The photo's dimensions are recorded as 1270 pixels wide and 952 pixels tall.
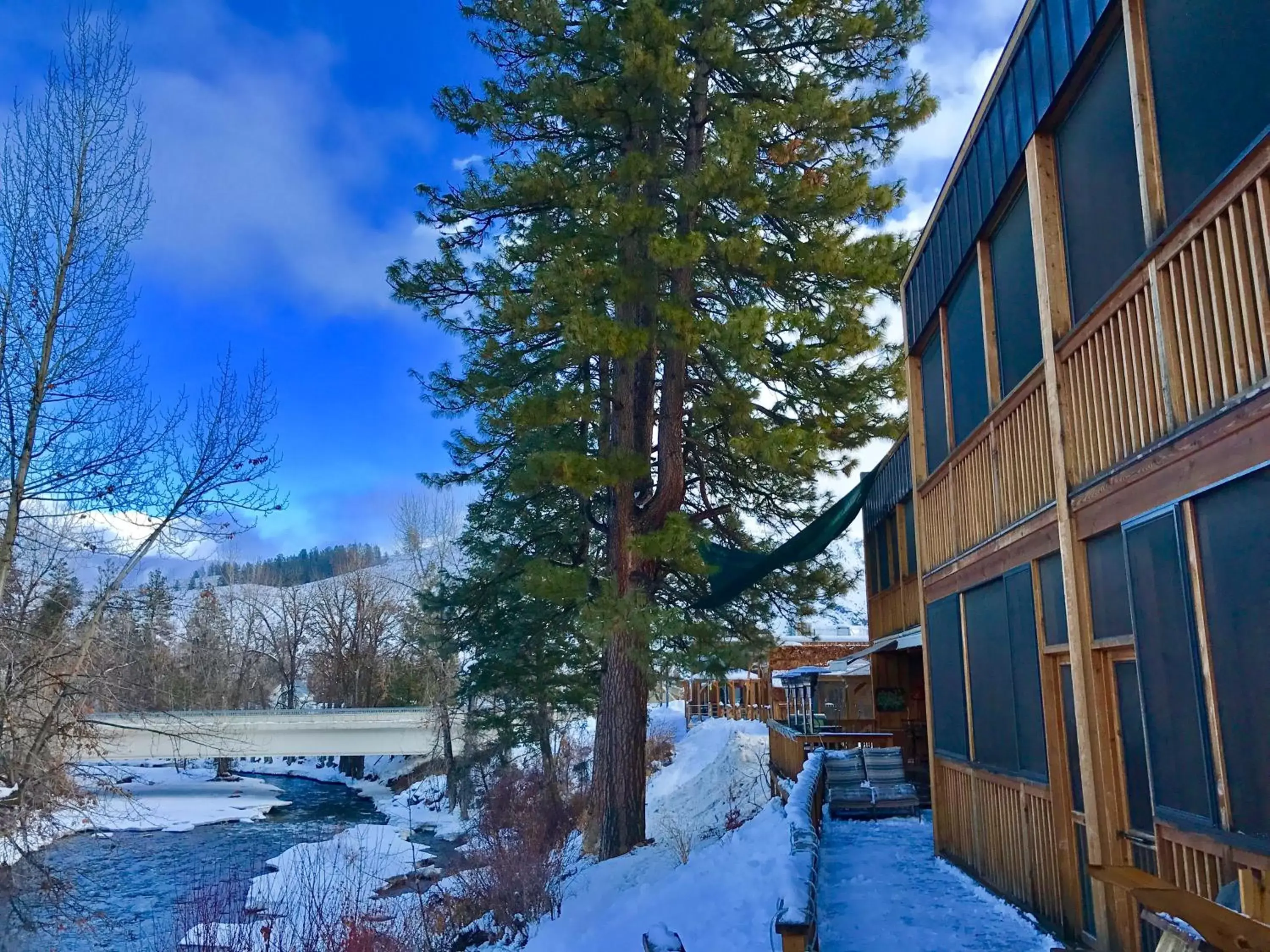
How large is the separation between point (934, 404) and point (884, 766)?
5.13 metres


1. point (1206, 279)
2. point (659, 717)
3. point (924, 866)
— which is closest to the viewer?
point (1206, 279)

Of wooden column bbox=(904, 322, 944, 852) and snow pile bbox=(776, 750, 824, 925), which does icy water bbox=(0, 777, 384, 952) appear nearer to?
snow pile bbox=(776, 750, 824, 925)

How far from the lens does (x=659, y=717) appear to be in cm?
3962

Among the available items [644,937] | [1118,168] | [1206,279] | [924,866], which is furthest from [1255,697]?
[924,866]

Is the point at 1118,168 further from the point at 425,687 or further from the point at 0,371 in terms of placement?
the point at 425,687

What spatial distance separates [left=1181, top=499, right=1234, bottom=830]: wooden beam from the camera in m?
3.81

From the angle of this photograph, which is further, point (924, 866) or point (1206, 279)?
point (924, 866)

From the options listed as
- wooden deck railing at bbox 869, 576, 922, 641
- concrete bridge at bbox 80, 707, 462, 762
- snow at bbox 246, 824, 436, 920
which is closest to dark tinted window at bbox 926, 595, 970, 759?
wooden deck railing at bbox 869, 576, 922, 641

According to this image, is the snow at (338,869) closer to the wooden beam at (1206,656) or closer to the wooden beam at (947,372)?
the wooden beam at (947,372)

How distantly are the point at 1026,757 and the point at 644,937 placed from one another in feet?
13.0

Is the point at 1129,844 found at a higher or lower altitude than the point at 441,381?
lower

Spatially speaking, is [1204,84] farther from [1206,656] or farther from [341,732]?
[341,732]

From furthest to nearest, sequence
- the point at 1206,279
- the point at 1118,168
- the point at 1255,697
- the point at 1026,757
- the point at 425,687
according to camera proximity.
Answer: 1. the point at 425,687
2. the point at 1026,757
3. the point at 1118,168
4. the point at 1206,279
5. the point at 1255,697

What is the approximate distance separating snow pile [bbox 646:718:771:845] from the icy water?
22.2ft
